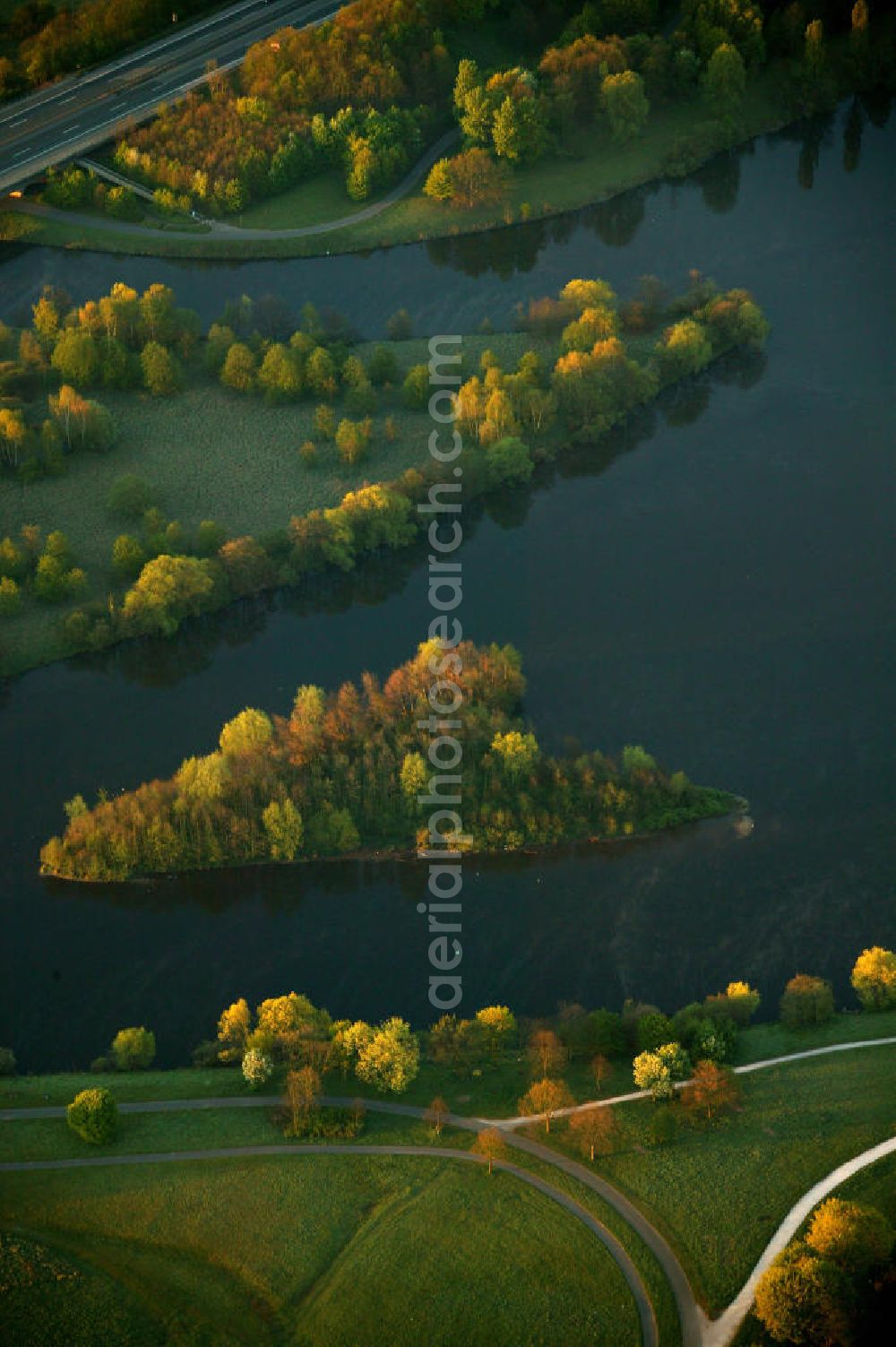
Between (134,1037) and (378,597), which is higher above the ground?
(378,597)

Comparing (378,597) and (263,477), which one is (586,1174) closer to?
(378,597)

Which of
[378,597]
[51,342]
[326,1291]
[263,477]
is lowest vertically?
[326,1291]

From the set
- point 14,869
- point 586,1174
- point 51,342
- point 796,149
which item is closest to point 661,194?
point 796,149

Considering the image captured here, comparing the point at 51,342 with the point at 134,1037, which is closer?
the point at 134,1037

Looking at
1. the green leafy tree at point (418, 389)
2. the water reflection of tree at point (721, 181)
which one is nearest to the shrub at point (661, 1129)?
the green leafy tree at point (418, 389)

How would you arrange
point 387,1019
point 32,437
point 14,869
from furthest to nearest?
point 32,437 < point 14,869 < point 387,1019

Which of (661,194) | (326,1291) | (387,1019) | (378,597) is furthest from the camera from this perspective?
(661,194)

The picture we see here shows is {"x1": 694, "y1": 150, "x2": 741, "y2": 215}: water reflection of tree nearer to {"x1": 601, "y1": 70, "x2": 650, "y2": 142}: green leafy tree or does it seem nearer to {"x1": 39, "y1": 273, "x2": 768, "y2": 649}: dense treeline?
{"x1": 601, "y1": 70, "x2": 650, "y2": 142}: green leafy tree
